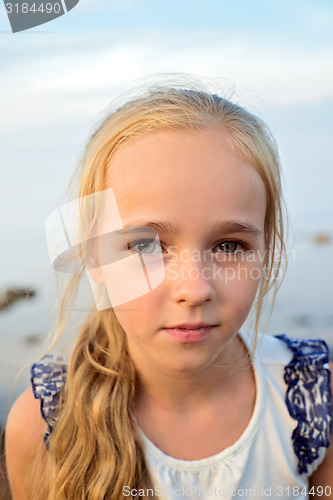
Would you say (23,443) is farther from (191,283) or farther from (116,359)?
(191,283)

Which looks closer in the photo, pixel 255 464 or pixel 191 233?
pixel 191 233

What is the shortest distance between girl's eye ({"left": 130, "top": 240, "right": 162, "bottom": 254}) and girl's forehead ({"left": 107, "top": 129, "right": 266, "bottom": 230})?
0.06 metres

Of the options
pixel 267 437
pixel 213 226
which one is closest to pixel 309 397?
pixel 267 437

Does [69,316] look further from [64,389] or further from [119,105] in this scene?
[119,105]

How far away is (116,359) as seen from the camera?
143cm

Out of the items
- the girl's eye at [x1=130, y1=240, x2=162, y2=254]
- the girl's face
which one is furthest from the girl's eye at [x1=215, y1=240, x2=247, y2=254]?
the girl's eye at [x1=130, y1=240, x2=162, y2=254]

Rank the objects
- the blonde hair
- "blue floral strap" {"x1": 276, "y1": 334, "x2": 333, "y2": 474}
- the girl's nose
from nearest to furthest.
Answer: the girl's nose < the blonde hair < "blue floral strap" {"x1": 276, "y1": 334, "x2": 333, "y2": 474}

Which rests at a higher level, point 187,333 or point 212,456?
point 187,333

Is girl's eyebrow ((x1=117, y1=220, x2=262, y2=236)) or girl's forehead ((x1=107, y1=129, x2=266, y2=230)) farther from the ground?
girl's forehead ((x1=107, y1=129, x2=266, y2=230))

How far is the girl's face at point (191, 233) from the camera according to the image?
3.68 ft

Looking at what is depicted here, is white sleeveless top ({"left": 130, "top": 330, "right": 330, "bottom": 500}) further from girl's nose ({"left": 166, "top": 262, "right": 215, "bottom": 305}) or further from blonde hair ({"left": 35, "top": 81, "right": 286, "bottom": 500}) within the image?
girl's nose ({"left": 166, "top": 262, "right": 215, "bottom": 305})

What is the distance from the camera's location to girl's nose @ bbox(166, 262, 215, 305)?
1.11 metres

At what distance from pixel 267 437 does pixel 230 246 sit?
504mm

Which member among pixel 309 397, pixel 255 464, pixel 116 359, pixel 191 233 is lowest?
pixel 255 464
